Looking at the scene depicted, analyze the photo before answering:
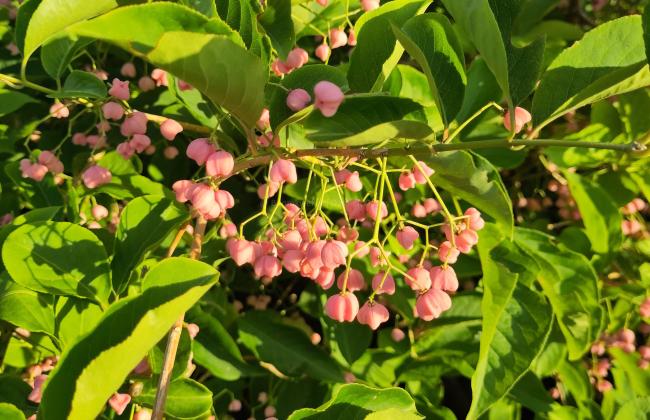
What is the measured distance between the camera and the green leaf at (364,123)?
0.70 m

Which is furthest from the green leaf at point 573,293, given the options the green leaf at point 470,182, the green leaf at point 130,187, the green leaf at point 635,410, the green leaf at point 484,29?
the green leaf at point 130,187

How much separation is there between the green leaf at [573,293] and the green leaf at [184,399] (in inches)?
27.2

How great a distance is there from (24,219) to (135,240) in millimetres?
217

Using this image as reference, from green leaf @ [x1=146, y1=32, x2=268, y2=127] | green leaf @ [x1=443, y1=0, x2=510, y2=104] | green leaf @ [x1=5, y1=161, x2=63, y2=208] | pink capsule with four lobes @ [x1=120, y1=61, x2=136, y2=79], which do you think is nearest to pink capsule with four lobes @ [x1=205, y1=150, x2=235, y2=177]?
green leaf @ [x1=146, y1=32, x2=268, y2=127]

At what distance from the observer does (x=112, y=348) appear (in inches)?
23.7

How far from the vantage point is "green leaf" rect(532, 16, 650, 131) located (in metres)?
0.79

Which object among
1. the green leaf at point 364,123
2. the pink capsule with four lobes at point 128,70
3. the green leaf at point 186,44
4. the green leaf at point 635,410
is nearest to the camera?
the green leaf at point 186,44

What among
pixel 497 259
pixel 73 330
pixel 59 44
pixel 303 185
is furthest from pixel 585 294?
pixel 59 44

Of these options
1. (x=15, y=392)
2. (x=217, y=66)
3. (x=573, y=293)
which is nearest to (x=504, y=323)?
(x=573, y=293)

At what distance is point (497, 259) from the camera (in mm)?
1229

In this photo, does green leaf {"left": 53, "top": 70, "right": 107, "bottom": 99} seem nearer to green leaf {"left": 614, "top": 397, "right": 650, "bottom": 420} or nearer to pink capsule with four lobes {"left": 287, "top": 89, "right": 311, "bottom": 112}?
pink capsule with four lobes {"left": 287, "top": 89, "right": 311, "bottom": 112}

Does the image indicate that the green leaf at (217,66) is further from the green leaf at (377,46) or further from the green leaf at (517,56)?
the green leaf at (517,56)

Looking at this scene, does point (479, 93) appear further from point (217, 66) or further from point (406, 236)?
point (217, 66)

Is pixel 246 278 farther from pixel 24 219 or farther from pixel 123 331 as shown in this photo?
pixel 123 331
